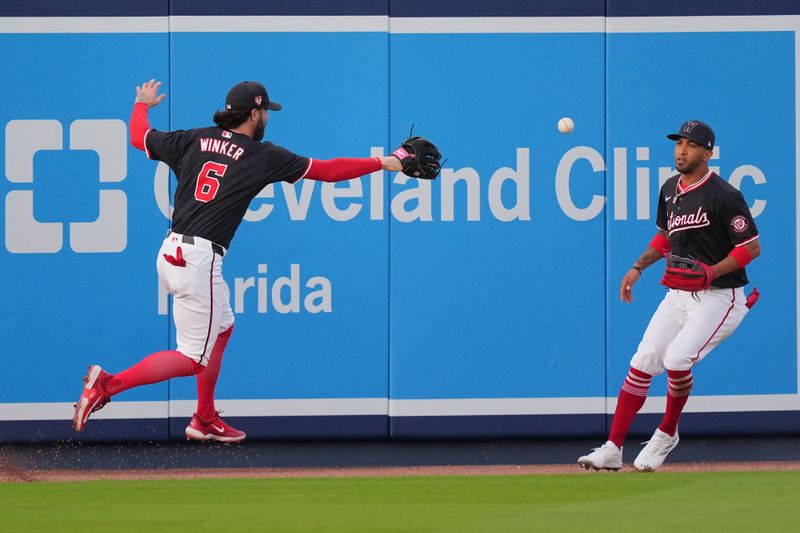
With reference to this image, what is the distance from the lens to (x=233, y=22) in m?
6.91

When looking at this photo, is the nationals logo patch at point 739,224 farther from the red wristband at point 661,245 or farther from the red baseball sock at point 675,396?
the red baseball sock at point 675,396

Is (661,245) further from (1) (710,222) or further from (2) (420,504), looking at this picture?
(2) (420,504)

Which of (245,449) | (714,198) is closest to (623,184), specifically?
(714,198)

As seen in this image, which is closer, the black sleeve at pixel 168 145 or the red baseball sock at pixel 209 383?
the black sleeve at pixel 168 145

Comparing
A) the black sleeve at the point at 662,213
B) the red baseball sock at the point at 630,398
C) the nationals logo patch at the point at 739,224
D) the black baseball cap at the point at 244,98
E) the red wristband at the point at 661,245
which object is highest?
the black baseball cap at the point at 244,98

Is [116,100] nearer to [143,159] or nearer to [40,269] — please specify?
[143,159]

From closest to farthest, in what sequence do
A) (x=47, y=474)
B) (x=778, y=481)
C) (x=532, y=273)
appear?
(x=778, y=481) → (x=47, y=474) → (x=532, y=273)

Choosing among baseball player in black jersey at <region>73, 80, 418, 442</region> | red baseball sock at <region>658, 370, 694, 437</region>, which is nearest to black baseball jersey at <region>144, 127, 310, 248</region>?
baseball player in black jersey at <region>73, 80, 418, 442</region>

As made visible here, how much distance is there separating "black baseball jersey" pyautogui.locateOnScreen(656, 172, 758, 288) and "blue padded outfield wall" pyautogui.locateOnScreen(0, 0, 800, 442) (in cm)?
102

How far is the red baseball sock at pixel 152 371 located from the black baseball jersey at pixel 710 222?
2.46 m

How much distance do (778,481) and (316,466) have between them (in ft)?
8.45

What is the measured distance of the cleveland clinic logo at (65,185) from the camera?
22.6 feet

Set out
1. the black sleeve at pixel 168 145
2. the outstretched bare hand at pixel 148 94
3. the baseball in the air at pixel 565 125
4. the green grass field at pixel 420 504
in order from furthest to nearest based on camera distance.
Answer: the baseball in the air at pixel 565 125 → the outstretched bare hand at pixel 148 94 → the black sleeve at pixel 168 145 → the green grass field at pixel 420 504

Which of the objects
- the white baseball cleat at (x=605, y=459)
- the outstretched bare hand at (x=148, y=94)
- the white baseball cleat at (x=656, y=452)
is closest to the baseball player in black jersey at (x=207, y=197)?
the outstretched bare hand at (x=148, y=94)
